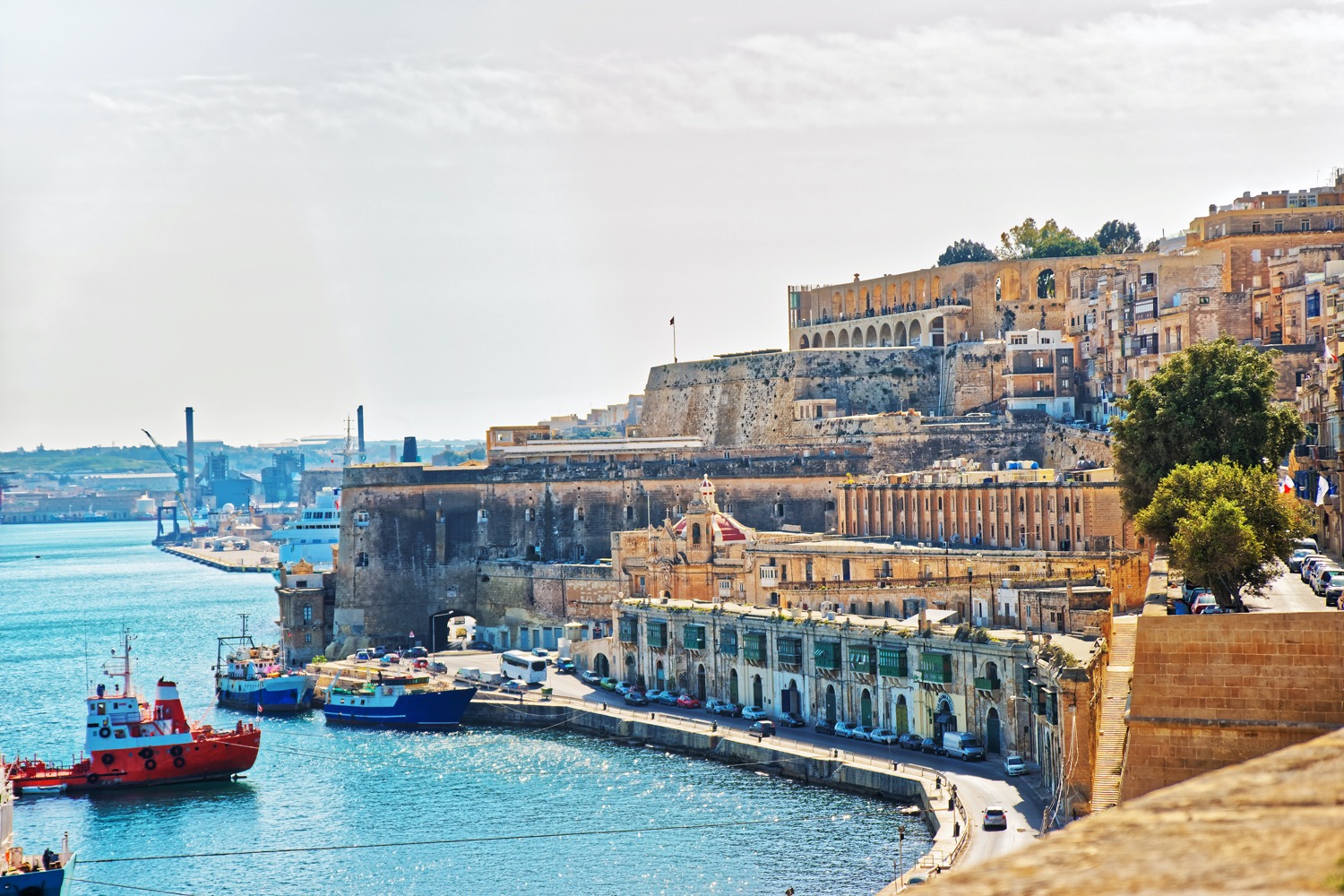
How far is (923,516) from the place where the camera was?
58.3 metres

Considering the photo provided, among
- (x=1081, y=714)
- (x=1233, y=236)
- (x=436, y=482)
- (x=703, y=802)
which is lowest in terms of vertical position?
(x=703, y=802)

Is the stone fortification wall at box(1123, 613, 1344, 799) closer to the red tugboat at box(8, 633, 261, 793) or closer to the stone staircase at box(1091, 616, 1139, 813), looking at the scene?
the stone staircase at box(1091, 616, 1139, 813)

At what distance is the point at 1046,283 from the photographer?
77.4m

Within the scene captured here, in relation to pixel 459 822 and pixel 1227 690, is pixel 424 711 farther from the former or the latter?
pixel 1227 690

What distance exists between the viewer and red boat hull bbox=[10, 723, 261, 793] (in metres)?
47.3

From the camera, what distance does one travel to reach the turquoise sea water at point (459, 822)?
115 feet

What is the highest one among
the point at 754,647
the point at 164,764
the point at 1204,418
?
the point at 1204,418

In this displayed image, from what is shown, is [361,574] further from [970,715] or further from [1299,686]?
[1299,686]

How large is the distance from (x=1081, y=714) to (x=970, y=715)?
11256 millimetres

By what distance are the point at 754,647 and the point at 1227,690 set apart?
105 ft

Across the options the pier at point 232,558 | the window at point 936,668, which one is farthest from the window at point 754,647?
the pier at point 232,558

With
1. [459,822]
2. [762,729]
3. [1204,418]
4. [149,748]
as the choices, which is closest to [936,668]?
[762,729]

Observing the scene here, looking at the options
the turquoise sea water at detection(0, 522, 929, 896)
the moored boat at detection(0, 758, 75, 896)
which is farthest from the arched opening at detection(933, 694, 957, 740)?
the moored boat at detection(0, 758, 75, 896)

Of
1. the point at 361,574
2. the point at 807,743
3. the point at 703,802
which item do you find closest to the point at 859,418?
the point at 361,574
